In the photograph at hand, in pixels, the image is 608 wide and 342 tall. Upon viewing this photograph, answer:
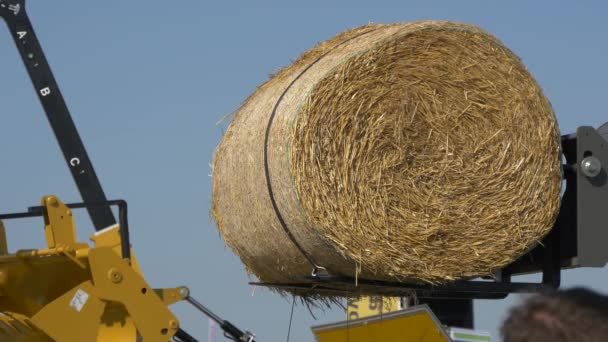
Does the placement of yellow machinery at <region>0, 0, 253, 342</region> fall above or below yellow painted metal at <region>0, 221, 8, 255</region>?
below

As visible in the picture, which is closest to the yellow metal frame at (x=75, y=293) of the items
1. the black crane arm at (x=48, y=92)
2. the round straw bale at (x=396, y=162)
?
the round straw bale at (x=396, y=162)

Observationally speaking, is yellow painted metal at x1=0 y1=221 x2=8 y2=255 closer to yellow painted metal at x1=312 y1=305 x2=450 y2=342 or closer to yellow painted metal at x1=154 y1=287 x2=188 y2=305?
yellow painted metal at x1=154 y1=287 x2=188 y2=305

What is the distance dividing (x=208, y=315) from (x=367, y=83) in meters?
1.72

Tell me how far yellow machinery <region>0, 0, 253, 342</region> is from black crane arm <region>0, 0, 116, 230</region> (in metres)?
3.17

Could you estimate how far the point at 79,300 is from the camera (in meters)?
5.46

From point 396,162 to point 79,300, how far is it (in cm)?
165

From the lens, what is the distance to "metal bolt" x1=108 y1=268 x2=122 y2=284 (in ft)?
18.1

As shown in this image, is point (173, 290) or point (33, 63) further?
point (33, 63)

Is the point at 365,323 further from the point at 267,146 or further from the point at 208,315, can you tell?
the point at 208,315

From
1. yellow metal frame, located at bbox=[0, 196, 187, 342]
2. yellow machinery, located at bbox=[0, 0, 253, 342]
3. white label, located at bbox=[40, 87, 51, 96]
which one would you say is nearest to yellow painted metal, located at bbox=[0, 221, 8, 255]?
yellow machinery, located at bbox=[0, 0, 253, 342]

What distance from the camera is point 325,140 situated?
16.0 ft

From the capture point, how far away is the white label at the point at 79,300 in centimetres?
544

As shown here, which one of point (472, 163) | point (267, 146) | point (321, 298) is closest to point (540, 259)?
point (472, 163)

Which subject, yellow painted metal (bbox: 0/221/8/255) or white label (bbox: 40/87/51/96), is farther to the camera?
white label (bbox: 40/87/51/96)
